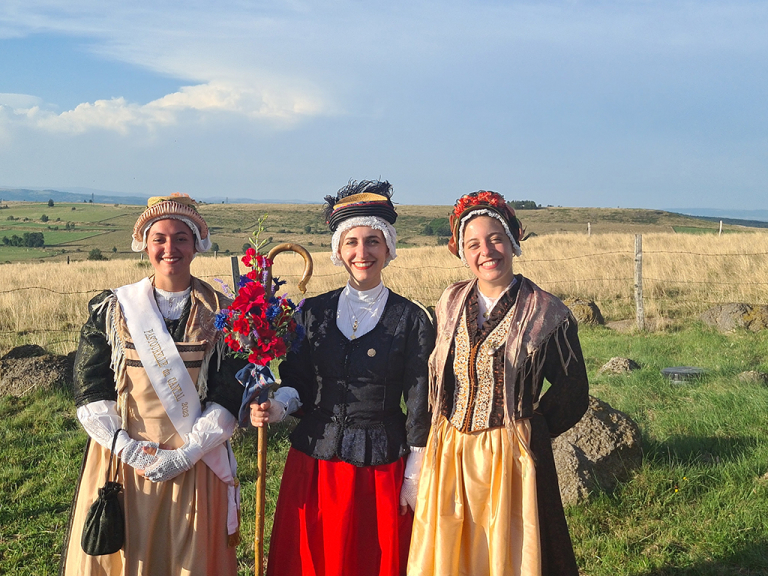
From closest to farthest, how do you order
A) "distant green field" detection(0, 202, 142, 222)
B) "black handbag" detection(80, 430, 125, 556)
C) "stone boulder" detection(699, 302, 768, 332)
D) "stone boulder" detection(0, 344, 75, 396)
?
"black handbag" detection(80, 430, 125, 556)
"stone boulder" detection(0, 344, 75, 396)
"stone boulder" detection(699, 302, 768, 332)
"distant green field" detection(0, 202, 142, 222)

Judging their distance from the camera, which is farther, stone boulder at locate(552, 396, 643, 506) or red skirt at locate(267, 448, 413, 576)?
stone boulder at locate(552, 396, 643, 506)

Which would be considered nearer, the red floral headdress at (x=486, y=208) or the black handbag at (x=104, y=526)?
the black handbag at (x=104, y=526)

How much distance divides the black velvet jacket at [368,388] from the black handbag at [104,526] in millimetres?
726

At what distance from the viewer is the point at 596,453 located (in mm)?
4047

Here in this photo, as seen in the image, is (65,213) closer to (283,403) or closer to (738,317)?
(738,317)

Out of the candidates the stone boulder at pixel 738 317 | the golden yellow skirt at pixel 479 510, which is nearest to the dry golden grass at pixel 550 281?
the stone boulder at pixel 738 317

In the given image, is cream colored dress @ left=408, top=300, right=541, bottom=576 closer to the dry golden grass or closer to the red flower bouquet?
the red flower bouquet

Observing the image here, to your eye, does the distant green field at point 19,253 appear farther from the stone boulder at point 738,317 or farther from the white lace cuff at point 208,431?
the white lace cuff at point 208,431

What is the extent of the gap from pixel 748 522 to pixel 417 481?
217 centimetres

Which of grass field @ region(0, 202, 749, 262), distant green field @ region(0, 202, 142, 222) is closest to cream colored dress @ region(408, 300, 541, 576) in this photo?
grass field @ region(0, 202, 749, 262)

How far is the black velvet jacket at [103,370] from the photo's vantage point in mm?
2492

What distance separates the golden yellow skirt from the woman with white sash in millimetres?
798

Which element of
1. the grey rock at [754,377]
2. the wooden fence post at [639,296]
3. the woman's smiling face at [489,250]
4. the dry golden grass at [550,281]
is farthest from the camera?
the dry golden grass at [550,281]

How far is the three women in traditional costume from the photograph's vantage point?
241cm
